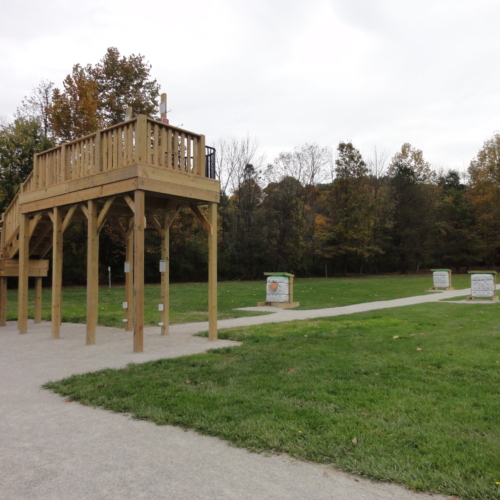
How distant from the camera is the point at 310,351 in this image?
6887 millimetres

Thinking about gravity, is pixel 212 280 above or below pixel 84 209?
below

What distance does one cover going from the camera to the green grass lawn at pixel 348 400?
3053mm

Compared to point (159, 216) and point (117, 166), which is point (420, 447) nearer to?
point (117, 166)

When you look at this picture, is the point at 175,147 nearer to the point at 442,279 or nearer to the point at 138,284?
the point at 138,284

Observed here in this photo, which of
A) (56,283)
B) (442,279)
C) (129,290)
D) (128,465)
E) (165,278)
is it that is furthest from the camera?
(442,279)

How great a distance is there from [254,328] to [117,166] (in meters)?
4.37

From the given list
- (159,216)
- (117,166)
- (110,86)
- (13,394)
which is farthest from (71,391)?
(110,86)

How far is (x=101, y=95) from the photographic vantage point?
2995 cm

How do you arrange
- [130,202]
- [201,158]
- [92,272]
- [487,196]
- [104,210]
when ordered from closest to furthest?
[130,202] < [104,210] < [92,272] < [201,158] < [487,196]

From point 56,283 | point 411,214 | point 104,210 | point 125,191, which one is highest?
point 411,214

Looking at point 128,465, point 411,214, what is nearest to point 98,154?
point 128,465

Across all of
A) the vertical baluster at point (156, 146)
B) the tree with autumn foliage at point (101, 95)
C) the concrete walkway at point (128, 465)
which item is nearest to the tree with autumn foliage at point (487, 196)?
the tree with autumn foliage at point (101, 95)

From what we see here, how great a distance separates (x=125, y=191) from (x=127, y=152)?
2.35 feet

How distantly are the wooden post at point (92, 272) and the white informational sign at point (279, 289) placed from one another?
301 inches
